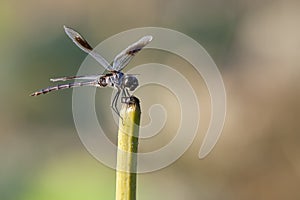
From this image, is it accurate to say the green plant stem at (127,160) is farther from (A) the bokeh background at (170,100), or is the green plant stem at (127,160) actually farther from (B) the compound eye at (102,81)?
(A) the bokeh background at (170,100)

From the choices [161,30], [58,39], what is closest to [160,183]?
[161,30]

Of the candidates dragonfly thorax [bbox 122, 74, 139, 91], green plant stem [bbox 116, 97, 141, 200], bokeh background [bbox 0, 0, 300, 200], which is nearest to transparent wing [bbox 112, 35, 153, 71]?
dragonfly thorax [bbox 122, 74, 139, 91]

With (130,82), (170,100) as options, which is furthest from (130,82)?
(170,100)

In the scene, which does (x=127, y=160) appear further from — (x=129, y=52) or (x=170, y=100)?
(x=170, y=100)

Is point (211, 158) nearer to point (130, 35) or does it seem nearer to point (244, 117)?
point (244, 117)

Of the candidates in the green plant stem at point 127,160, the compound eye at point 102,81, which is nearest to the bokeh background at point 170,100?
the compound eye at point 102,81

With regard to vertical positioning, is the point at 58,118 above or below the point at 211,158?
above
